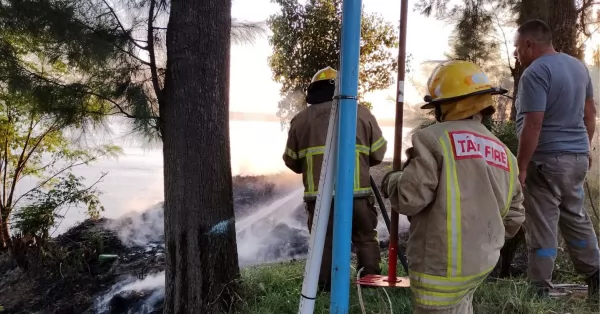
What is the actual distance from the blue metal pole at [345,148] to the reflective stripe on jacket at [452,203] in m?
0.21

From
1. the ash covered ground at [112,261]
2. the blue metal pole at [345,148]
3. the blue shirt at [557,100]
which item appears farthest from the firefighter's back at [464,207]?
the ash covered ground at [112,261]

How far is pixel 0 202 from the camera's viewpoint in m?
6.52

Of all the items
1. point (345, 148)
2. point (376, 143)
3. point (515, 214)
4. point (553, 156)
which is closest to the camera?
point (345, 148)

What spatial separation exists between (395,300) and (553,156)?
1.41 metres

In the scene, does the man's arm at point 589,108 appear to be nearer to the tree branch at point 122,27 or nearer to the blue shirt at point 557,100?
the blue shirt at point 557,100

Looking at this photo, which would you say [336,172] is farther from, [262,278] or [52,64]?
[52,64]

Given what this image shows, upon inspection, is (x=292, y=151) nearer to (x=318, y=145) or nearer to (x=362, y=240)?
(x=318, y=145)

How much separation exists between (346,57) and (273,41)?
21.5ft

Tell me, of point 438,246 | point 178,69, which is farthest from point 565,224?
point 178,69

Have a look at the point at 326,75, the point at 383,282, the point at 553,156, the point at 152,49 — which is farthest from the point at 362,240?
the point at 152,49

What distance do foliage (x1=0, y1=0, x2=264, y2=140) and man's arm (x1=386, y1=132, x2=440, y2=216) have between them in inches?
84.5

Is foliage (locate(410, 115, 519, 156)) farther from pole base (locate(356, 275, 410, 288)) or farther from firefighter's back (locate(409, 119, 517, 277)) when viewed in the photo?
firefighter's back (locate(409, 119, 517, 277))

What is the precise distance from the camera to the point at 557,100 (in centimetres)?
288

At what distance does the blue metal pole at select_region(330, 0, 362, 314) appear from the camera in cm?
185
